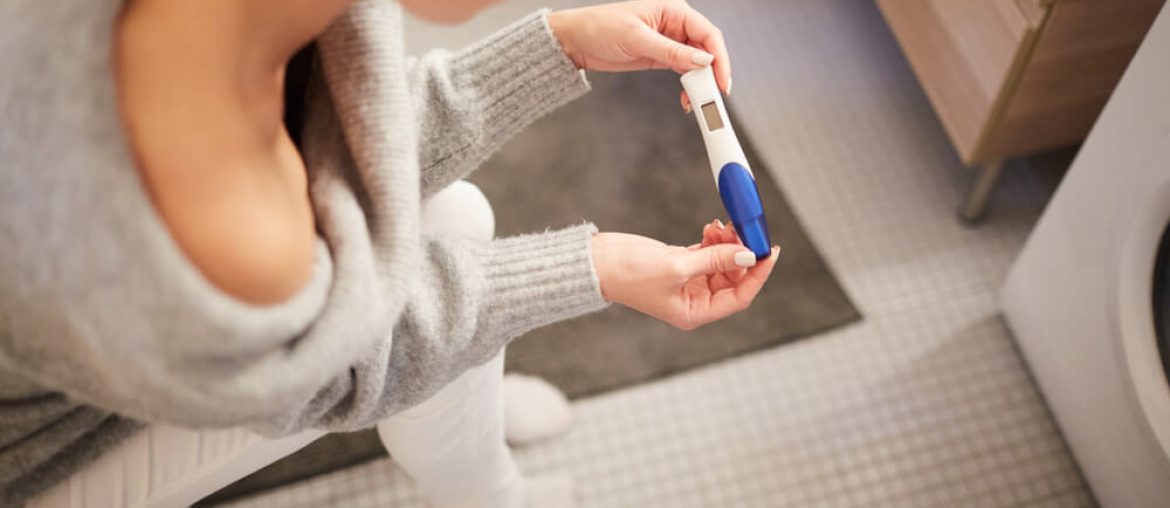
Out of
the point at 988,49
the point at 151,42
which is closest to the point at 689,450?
the point at 988,49

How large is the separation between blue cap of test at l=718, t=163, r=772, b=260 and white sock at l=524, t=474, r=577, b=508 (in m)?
0.45

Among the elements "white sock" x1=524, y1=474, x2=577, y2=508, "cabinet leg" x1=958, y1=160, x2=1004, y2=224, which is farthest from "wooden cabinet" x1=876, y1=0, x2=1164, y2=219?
"white sock" x1=524, y1=474, x2=577, y2=508

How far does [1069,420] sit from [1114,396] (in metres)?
0.13

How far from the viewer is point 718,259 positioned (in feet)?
2.32

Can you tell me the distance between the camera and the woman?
0.43 m

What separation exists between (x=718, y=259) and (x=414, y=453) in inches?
12.8

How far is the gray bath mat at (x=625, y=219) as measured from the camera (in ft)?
3.75

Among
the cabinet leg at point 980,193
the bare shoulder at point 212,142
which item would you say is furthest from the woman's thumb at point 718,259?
the cabinet leg at point 980,193

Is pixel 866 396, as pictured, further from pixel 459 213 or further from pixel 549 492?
pixel 459 213

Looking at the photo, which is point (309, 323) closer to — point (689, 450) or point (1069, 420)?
point (689, 450)

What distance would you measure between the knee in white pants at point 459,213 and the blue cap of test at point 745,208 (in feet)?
0.72

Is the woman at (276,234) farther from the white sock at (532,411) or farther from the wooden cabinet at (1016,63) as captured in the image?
the wooden cabinet at (1016,63)

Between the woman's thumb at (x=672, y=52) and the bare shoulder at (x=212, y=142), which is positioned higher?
the bare shoulder at (x=212, y=142)

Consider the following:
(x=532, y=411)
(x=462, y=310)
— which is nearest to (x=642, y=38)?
(x=462, y=310)
